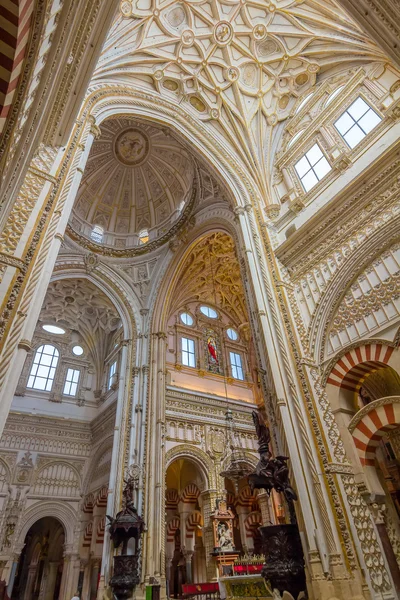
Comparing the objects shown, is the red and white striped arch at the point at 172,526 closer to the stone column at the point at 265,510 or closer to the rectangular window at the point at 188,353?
the stone column at the point at 265,510

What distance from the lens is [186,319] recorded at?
18422 mm

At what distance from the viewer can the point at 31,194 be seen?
621cm

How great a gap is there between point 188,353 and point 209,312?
3.27 m

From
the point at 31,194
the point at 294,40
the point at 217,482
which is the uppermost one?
the point at 294,40

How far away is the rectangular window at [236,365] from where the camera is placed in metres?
18.4

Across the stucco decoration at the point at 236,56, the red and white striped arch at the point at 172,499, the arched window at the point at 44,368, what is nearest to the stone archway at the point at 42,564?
the red and white striped arch at the point at 172,499

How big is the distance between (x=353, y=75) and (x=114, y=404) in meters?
14.9

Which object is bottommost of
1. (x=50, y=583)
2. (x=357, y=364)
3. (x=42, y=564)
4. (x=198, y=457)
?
(x=50, y=583)

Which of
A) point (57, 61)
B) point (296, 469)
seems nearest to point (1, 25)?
point (57, 61)

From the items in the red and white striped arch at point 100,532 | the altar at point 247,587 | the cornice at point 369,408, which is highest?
the cornice at point 369,408

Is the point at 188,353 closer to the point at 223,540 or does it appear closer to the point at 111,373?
the point at 111,373

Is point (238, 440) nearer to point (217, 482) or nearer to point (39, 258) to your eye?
point (217, 482)

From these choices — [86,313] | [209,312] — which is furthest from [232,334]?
[86,313]

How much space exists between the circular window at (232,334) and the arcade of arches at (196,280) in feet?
0.59
